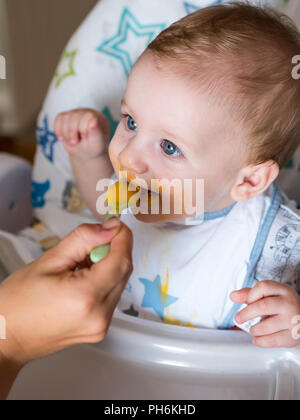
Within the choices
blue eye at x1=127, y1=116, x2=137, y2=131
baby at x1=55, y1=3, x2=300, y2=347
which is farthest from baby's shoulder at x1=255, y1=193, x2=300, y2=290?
blue eye at x1=127, y1=116, x2=137, y2=131

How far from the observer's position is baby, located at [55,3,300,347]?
1.88 ft

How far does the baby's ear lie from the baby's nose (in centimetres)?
13

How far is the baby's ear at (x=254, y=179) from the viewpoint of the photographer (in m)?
0.64

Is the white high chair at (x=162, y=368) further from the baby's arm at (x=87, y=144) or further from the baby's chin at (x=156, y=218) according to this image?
the baby's arm at (x=87, y=144)

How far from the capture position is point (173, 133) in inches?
23.0

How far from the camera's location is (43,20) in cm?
148

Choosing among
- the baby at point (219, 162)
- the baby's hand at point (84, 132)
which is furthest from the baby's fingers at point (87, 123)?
the baby at point (219, 162)

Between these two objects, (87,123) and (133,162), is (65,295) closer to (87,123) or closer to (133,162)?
(133,162)

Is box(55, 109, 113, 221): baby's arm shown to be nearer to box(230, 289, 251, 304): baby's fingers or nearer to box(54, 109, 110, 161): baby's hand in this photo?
box(54, 109, 110, 161): baby's hand

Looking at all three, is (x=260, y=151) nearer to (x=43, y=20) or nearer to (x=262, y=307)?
(x=262, y=307)

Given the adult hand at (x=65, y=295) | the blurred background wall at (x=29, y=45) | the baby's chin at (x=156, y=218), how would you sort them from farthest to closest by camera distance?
the blurred background wall at (x=29, y=45) → the baby's chin at (x=156, y=218) → the adult hand at (x=65, y=295)

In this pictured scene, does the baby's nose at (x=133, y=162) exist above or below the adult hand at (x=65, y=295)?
above

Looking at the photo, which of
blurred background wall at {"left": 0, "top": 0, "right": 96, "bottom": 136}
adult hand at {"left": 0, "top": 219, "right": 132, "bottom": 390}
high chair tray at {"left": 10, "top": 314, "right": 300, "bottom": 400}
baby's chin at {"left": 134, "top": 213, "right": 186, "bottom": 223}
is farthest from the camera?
blurred background wall at {"left": 0, "top": 0, "right": 96, "bottom": 136}

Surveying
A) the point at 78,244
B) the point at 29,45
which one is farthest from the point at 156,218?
the point at 29,45
